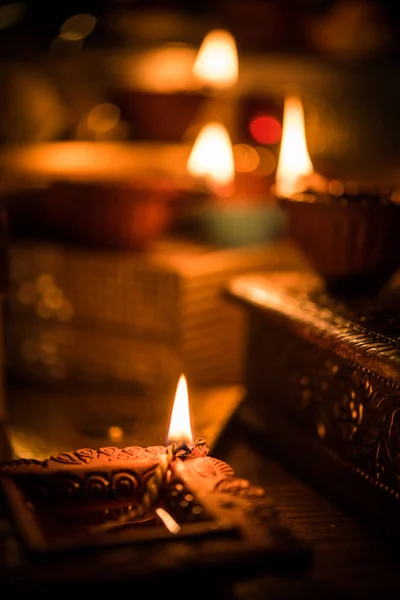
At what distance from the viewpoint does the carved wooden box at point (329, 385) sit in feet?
5.32

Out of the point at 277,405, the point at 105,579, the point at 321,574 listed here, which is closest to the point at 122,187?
the point at 277,405

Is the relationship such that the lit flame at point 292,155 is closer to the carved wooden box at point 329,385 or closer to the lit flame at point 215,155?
the lit flame at point 215,155

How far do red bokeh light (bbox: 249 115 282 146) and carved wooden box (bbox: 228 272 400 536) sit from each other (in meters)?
1.25

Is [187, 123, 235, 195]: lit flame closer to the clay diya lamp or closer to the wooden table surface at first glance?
the clay diya lamp

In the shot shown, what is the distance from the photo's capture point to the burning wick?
129 cm

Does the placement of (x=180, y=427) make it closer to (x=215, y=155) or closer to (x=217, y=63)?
(x=215, y=155)

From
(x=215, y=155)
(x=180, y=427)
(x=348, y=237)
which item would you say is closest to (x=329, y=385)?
(x=348, y=237)

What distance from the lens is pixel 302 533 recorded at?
1.63m

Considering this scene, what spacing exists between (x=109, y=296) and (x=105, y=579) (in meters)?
1.45

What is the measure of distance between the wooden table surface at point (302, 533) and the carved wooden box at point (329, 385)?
36 mm

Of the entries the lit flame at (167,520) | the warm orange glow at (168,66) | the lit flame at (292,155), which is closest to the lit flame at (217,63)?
the warm orange glow at (168,66)

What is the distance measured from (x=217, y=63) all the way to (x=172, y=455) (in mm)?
1771

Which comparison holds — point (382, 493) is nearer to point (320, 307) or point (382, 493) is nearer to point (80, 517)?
point (320, 307)

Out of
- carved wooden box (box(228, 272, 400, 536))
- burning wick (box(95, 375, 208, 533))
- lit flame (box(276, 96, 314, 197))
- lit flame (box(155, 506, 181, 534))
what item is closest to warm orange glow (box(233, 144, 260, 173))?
lit flame (box(276, 96, 314, 197))
